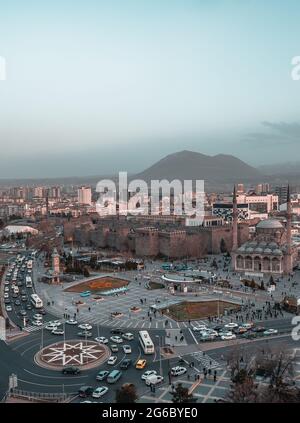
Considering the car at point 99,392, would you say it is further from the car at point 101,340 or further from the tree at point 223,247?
the tree at point 223,247

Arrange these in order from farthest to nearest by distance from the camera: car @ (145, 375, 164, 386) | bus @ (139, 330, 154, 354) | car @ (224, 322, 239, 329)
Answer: car @ (224, 322, 239, 329) → bus @ (139, 330, 154, 354) → car @ (145, 375, 164, 386)

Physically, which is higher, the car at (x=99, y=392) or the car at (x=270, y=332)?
the car at (x=270, y=332)

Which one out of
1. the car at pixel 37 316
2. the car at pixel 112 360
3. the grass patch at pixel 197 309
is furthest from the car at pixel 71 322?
the car at pixel 112 360

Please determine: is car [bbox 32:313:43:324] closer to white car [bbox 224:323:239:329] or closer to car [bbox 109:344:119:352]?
car [bbox 109:344:119:352]

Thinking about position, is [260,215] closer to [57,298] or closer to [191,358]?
[57,298]

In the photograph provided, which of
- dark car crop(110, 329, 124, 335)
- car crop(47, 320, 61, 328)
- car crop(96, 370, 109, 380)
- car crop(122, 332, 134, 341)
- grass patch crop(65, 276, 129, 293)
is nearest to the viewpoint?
car crop(96, 370, 109, 380)

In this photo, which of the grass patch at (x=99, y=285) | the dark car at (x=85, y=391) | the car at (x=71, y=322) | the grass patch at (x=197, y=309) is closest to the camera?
the dark car at (x=85, y=391)

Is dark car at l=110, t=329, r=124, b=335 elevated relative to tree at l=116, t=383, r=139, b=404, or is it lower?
lower

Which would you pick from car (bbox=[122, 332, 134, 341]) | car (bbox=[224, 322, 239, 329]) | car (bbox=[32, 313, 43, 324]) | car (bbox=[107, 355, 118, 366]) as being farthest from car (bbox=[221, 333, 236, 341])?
car (bbox=[32, 313, 43, 324])
